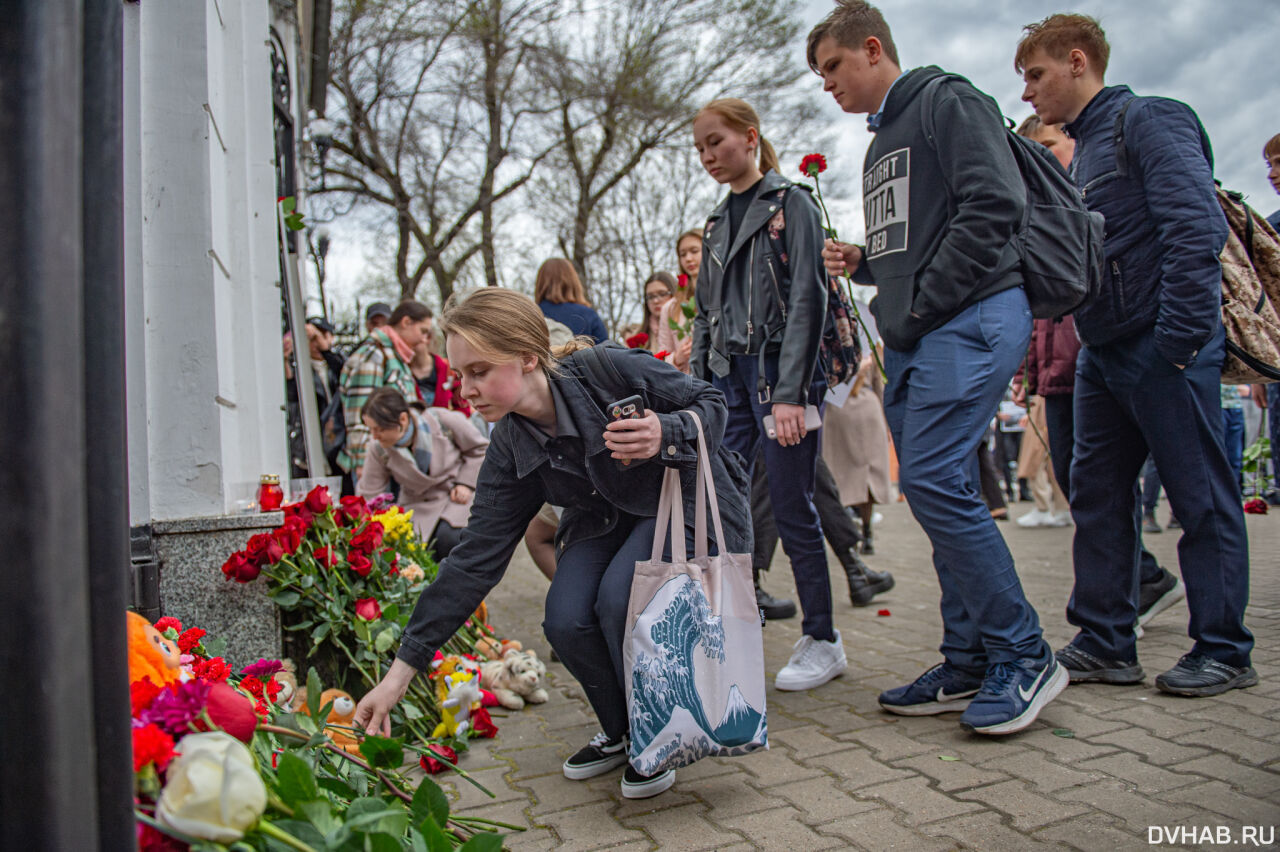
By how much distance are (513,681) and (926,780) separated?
5.41ft

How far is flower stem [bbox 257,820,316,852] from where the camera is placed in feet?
3.73

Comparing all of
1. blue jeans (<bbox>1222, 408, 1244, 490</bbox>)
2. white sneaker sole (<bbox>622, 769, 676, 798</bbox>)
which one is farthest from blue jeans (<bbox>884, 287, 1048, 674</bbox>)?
blue jeans (<bbox>1222, 408, 1244, 490</bbox>)

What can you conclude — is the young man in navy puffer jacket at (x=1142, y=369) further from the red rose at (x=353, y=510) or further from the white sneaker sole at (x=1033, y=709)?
the red rose at (x=353, y=510)

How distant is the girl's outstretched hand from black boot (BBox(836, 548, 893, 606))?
3.21m

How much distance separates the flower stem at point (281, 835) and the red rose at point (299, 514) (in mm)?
2164

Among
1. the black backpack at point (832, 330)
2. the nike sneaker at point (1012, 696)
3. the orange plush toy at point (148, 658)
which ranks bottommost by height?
the nike sneaker at point (1012, 696)

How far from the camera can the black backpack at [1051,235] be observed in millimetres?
2846

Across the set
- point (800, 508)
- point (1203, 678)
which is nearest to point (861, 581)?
point (800, 508)

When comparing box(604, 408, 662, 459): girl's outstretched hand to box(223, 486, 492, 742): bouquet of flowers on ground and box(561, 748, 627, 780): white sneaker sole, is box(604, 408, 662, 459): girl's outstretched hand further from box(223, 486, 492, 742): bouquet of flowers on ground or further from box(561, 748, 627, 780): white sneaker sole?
box(223, 486, 492, 742): bouquet of flowers on ground

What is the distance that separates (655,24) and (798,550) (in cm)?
1655

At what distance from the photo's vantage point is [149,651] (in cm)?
141

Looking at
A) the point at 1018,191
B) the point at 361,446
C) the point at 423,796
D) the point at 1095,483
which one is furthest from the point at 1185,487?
the point at 361,446

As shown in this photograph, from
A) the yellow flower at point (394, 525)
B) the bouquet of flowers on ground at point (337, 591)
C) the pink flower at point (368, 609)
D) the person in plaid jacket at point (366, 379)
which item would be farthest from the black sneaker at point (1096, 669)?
the person in plaid jacket at point (366, 379)

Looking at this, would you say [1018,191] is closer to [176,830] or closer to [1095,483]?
[1095,483]
